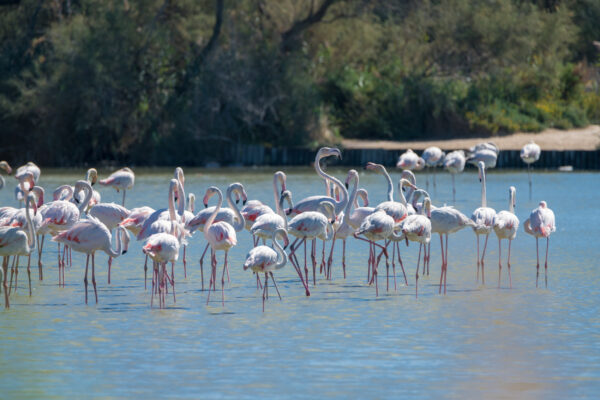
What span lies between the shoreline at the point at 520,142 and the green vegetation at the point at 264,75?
61 cm

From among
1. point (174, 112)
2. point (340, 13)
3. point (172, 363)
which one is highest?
point (340, 13)

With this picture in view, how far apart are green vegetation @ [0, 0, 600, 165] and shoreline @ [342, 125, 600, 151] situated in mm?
608

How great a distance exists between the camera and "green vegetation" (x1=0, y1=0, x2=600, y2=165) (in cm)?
3741

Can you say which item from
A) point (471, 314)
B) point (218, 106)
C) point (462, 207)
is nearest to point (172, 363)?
point (471, 314)

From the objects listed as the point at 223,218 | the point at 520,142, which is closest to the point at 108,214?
the point at 223,218

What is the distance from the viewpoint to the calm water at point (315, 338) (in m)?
7.87

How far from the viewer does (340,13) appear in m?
40.1

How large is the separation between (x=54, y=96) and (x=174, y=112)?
4.08 m

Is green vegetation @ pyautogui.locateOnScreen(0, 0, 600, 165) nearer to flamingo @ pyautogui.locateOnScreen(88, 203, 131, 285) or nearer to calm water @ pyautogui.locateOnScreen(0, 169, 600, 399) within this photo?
calm water @ pyautogui.locateOnScreen(0, 169, 600, 399)

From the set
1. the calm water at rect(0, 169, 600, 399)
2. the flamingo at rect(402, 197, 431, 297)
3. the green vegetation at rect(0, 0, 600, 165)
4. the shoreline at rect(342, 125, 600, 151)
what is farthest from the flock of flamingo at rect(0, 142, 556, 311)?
the green vegetation at rect(0, 0, 600, 165)

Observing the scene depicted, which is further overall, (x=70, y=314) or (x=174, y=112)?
(x=174, y=112)

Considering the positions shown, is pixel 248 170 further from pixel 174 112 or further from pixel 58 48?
pixel 58 48

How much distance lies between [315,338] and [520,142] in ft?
94.5

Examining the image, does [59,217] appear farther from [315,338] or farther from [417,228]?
[315,338]
